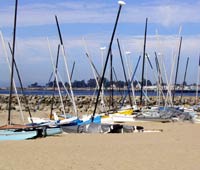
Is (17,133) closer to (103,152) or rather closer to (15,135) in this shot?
(15,135)

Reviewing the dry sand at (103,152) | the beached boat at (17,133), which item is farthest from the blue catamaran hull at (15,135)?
the dry sand at (103,152)

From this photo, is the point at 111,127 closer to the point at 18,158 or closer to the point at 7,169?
the point at 18,158

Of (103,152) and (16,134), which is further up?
(16,134)

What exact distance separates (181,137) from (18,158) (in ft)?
33.9

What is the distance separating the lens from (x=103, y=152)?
63.2 ft

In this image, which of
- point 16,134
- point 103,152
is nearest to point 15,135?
point 16,134

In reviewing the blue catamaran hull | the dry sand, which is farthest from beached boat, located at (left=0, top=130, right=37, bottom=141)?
the dry sand

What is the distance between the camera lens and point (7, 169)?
15.3 metres

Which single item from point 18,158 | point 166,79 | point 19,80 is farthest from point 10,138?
point 166,79

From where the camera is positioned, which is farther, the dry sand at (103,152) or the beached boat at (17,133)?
the beached boat at (17,133)

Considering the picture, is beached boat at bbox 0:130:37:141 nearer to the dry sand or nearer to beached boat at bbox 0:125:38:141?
beached boat at bbox 0:125:38:141

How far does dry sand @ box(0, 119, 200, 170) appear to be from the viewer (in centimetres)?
1612

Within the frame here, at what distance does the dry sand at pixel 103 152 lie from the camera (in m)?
16.1

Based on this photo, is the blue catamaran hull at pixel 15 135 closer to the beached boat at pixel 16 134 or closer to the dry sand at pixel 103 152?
the beached boat at pixel 16 134
